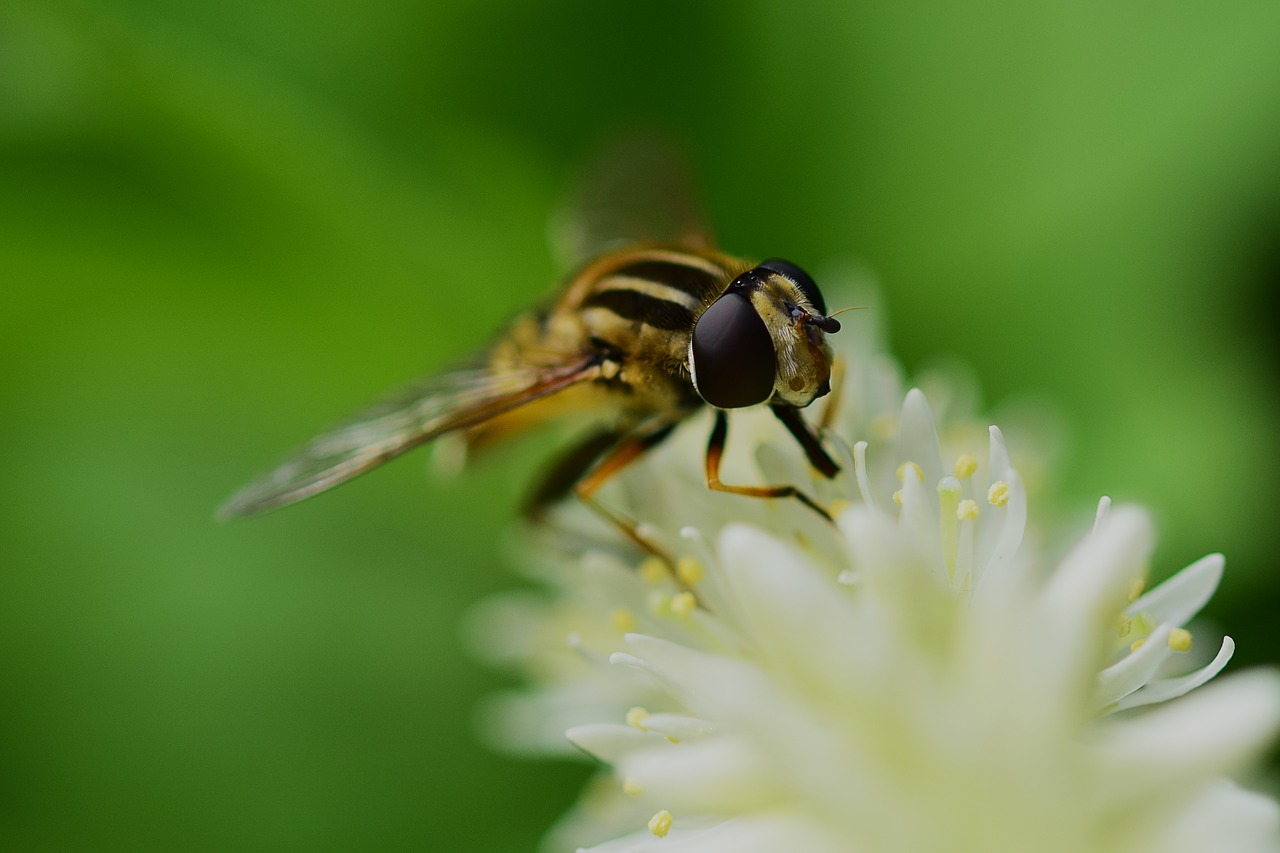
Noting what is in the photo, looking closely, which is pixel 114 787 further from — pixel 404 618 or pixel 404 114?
pixel 404 114

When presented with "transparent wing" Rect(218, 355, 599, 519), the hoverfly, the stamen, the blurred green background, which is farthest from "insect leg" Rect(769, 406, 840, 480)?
the blurred green background

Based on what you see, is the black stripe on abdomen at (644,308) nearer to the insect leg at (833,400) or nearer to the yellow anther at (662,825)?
the insect leg at (833,400)

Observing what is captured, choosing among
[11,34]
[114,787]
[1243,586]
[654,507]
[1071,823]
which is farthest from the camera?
[114,787]

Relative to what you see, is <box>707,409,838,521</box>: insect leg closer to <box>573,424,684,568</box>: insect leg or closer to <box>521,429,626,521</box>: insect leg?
<box>573,424,684,568</box>: insect leg

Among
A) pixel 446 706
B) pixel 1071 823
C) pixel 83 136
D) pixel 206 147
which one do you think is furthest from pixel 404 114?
pixel 1071 823

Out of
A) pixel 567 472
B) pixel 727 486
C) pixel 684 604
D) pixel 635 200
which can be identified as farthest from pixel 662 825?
pixel 635 200

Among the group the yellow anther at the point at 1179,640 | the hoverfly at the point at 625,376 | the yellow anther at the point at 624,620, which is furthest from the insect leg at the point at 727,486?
the yellow anther at the point at 1179,640
